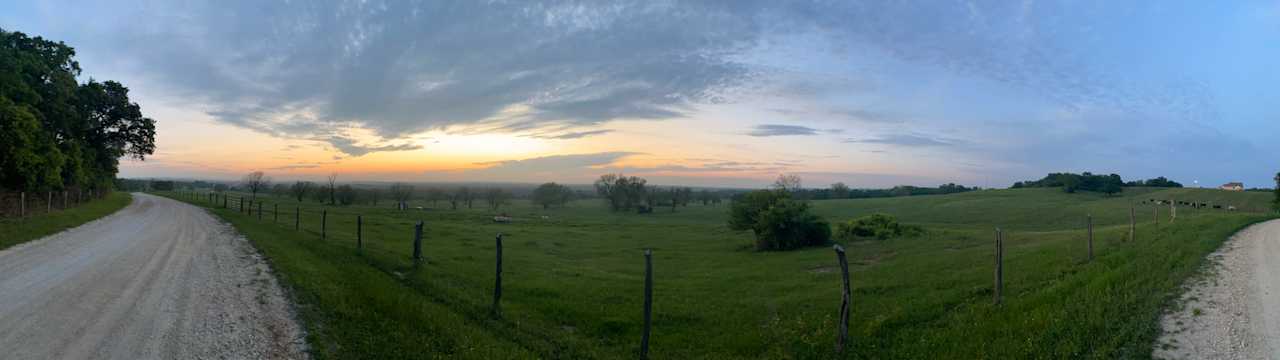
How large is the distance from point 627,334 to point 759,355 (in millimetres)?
3037

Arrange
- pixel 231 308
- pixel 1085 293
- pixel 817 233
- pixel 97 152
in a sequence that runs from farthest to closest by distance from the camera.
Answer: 1. pixel 97 152
2. pixel 817 233
3. pixel 1085 293
4. pixel 231 308

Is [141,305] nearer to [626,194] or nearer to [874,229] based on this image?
[874,229]

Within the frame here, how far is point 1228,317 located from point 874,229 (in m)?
31.3

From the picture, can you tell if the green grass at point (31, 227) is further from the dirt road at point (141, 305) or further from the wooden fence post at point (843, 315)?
the wooden fence post at point (843, 315)

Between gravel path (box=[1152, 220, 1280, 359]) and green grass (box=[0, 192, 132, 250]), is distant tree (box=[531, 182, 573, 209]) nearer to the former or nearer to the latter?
green grass (box=[0, 192, 132, 250])

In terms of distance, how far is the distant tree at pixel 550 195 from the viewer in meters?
121

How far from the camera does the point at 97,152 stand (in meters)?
47.8

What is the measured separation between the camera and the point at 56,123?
3869 cm

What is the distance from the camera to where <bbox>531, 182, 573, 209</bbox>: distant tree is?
12138 centimetres

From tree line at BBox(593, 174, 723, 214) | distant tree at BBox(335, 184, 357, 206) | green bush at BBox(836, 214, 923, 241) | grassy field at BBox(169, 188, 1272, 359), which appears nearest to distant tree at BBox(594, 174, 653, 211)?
tree line at BBox(593, 174, 723, 214)

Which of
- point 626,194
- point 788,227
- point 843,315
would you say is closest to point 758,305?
point 843,315

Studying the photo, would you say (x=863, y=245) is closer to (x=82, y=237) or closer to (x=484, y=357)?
(x=484, y=357)

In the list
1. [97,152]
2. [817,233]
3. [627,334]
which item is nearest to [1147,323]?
[627,334]

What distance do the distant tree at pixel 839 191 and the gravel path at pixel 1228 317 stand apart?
128 metres
